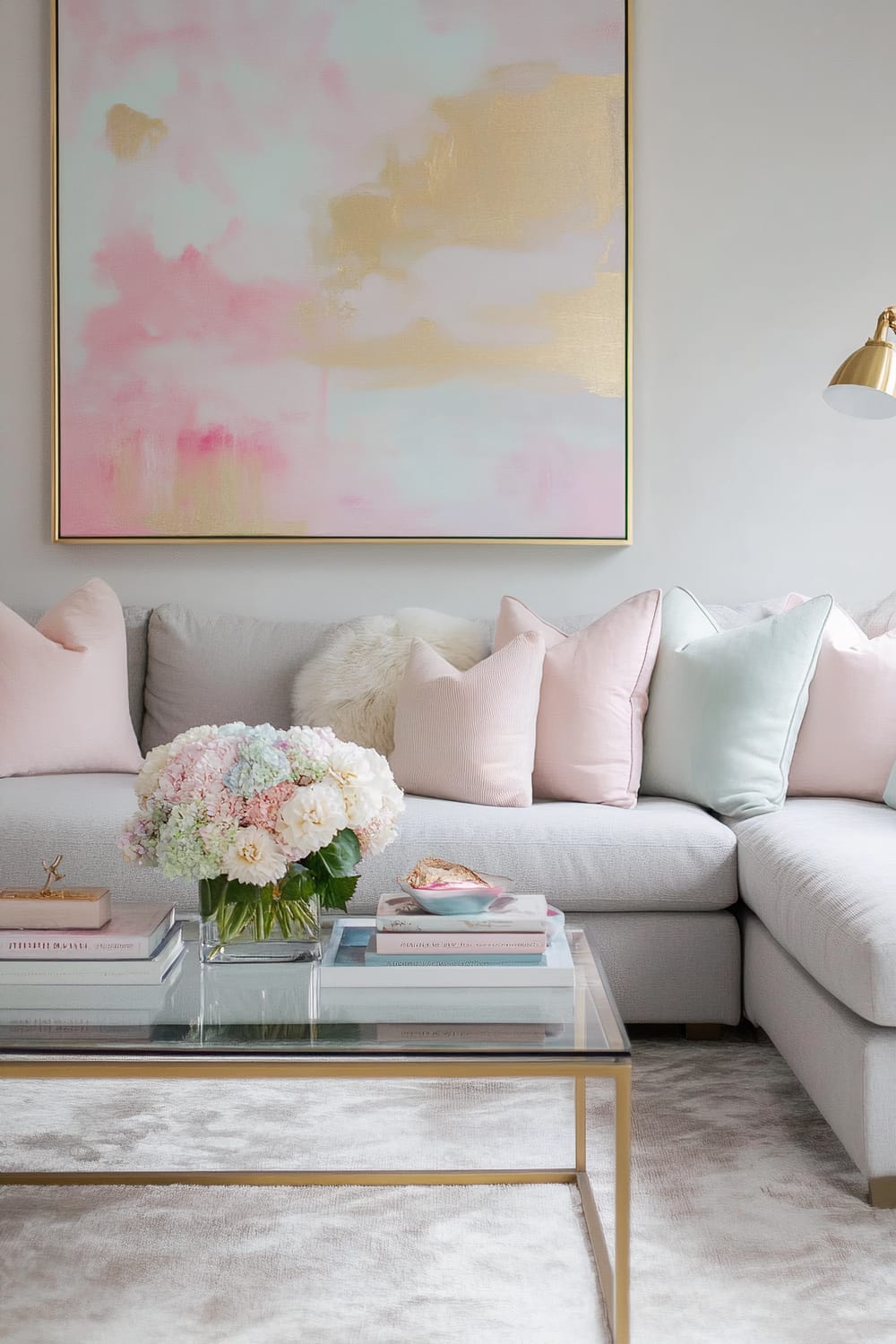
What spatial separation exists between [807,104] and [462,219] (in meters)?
1.04

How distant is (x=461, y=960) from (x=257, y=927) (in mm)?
286

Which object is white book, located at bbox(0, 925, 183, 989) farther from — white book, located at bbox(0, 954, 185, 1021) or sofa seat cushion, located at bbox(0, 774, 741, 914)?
sofa seat cushion, located at bbox(0, 774, 741, 914)

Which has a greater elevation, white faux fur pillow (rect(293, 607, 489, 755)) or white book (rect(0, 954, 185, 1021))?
white faux fur pillow (rect(293, 607, 489, 755))

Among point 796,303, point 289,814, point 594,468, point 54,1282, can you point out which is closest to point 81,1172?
point 54,1282

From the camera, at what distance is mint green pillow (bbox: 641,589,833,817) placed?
2559 mm

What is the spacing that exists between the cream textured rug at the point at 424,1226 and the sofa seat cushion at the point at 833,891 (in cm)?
31

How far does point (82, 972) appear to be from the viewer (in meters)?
1.48

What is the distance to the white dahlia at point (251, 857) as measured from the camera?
1.47 meters

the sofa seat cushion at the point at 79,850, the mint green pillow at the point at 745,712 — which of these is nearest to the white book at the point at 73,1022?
the sofa seat cushion at the point at 79,850

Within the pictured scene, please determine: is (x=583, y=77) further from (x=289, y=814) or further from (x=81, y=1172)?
(x=81, y=1172)

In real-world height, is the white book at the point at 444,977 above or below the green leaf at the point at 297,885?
below

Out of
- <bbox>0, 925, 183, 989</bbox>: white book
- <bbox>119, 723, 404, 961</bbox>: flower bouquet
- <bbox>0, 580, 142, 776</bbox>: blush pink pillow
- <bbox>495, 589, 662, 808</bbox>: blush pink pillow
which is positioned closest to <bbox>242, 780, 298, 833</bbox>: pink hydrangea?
<bbox>119, 723, 404, 961</bbox>: flower bouquet

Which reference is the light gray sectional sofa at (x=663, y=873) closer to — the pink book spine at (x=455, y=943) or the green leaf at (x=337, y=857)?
the pink book spine at (x=455, y=943)

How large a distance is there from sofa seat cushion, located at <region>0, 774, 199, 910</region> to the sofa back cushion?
0.62 m
